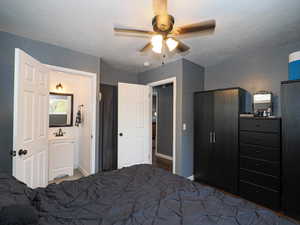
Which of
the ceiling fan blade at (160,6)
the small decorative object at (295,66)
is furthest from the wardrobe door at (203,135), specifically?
the ceiling fan blade at (160,6)

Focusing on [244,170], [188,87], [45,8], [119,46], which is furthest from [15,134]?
[244,170]

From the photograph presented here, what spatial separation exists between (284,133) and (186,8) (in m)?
2.03

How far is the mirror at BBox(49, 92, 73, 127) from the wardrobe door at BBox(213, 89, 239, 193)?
3172 millimetres

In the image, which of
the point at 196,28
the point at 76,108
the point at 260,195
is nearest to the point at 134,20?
the point at 196,28

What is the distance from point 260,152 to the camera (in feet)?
7.49

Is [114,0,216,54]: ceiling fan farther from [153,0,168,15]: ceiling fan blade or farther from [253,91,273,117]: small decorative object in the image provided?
[253,91,273,117]: small decorative object

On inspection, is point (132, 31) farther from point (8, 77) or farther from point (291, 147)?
point (291, 147)

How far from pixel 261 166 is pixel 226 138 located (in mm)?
622

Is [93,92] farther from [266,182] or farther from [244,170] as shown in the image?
[266,182]

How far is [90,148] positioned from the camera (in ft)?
9.69

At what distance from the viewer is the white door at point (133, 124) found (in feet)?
11.0

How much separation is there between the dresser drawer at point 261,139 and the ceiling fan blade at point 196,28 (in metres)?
1.76

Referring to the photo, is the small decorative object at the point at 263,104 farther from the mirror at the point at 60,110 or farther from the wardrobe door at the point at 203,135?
the mirror at the point at 60,110

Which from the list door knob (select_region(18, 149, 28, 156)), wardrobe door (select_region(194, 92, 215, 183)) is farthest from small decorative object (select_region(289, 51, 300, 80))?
door knob (select_region(18, 149, 28, 156))
